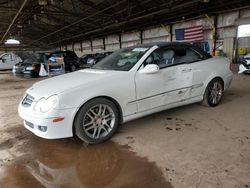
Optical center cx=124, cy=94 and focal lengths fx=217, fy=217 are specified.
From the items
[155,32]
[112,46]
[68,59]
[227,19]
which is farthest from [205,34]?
[112,46]

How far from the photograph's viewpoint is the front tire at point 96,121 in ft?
9.11

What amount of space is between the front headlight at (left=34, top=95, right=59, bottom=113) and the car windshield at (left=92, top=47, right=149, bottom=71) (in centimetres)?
112

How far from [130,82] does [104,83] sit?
403mm

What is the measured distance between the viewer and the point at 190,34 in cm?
1337

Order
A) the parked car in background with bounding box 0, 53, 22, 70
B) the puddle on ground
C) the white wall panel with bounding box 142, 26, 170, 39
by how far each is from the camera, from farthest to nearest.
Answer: the parked car in background with bounding box 0, 53, 22, 70, the white wall panel with bounding box 142, 26, 170, 39, the puddle on ground

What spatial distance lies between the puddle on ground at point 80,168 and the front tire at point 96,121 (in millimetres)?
144

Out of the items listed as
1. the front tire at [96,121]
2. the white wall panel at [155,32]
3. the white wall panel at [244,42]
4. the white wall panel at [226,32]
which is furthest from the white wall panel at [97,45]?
the front tire at [96,121]

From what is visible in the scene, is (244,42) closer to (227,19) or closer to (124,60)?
(227,19)

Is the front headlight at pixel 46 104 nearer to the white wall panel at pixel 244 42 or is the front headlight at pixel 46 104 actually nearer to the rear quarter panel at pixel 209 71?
the rear quarter panel at pixel 209 71

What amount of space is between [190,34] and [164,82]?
1106cm

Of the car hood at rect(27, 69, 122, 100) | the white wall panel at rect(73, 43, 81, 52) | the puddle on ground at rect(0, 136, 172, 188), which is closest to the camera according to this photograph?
the puddle on ground at rect(0, 136, 172, 188)

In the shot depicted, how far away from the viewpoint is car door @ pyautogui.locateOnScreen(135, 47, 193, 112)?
324 centimetres

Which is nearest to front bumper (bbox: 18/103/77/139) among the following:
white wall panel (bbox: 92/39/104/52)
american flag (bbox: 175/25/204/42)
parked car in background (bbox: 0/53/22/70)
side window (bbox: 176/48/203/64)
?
side window (bbox: 176/48/203/64)

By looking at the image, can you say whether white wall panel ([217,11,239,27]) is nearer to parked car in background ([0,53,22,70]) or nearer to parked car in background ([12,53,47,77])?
parked car in background ([12,53,47,77])
